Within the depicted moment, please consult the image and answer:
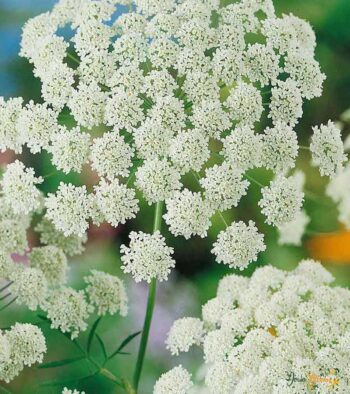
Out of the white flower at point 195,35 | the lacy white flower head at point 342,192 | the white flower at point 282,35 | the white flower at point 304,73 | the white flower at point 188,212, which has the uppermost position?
the lacy white flower head at point 342,192

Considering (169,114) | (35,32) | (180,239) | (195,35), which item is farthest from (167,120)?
(180,239)

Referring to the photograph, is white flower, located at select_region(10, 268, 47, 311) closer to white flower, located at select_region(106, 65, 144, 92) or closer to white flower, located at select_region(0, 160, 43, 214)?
white flower, located at select_region(0, 160, 43, 214)

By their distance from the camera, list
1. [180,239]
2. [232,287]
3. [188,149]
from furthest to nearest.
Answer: [180,239], [232,287], [188,149]

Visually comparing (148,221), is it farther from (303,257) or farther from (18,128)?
(18,128)

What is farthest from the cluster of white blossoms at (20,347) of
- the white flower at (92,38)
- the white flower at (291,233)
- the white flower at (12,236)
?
the white flower at (291,233)

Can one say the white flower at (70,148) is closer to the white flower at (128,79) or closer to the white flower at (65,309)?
the white flower at (128,79)

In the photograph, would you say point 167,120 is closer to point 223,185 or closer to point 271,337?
point 223,185

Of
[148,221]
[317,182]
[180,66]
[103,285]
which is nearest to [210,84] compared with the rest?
[180,66]
